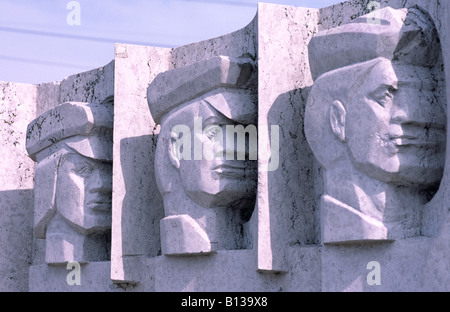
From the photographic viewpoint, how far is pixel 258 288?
682cm

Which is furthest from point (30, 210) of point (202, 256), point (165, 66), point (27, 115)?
point (202, 256)

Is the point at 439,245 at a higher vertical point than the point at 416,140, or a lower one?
lower

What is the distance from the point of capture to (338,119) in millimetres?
6145

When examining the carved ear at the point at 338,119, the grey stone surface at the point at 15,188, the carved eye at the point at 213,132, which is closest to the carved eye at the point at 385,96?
the carved ear at the point at 338,119

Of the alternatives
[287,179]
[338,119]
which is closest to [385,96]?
[338,119]

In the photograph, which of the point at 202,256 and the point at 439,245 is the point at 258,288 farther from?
the point at 439,245

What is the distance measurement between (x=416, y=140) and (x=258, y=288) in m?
1.69

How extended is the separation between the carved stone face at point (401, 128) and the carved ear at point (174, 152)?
1.77 m

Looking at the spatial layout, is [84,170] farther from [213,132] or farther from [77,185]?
[213,132]

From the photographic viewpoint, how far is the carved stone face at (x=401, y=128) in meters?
5.86

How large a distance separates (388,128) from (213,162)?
157 cm

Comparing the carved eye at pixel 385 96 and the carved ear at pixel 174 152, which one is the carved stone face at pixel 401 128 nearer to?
the carved eye at pixel 385 96

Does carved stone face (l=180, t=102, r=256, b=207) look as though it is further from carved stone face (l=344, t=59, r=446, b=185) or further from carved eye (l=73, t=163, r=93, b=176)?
carved eye (l=73, t=163, r=93, b=176)
